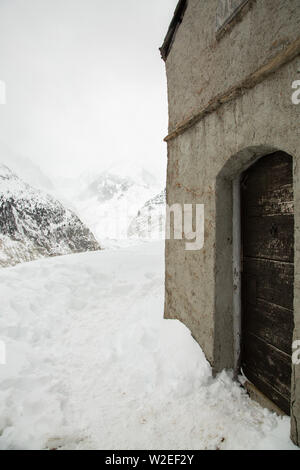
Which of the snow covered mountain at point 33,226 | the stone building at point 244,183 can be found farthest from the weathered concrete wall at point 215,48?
the snow covered mountain at point 33,226

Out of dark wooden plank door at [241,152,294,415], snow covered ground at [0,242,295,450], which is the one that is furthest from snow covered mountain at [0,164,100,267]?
dark wooden plank door at [241,152,294,415]

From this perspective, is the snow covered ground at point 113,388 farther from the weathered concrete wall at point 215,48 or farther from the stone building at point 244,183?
the weathered concrete wall at point 215,48

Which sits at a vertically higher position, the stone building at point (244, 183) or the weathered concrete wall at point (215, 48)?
the weathered concrete wall at point (215, 48)

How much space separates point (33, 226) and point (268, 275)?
18964mm

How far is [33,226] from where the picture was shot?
1794cm

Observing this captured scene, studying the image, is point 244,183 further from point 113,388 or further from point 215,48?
point 113,388

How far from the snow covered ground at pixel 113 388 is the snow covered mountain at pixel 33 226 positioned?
12390 millimetres

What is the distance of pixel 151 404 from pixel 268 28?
339 cm

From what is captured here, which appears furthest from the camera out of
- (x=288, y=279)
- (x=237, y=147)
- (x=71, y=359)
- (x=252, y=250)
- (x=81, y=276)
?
(x=81, y=276)

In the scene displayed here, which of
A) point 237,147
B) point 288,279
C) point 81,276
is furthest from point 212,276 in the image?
point 81,276

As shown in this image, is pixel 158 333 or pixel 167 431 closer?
pixel 167 431

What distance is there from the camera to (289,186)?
1890 mm

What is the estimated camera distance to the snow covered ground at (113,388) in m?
1.78

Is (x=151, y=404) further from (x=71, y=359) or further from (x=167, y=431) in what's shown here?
(x=71, y=359)
